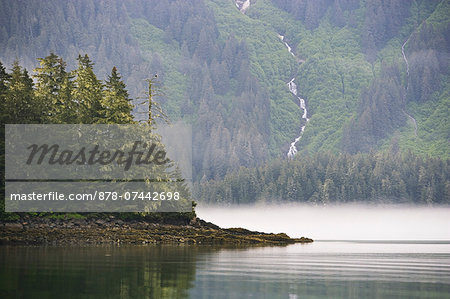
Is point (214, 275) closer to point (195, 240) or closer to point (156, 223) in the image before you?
point (195, 240)

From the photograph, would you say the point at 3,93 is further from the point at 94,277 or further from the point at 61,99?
the point at 94,277

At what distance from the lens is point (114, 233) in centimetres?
6688

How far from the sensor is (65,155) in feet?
248

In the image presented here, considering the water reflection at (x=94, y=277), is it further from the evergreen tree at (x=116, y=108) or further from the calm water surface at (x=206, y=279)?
the evergreen tree at (x=116, y=108)

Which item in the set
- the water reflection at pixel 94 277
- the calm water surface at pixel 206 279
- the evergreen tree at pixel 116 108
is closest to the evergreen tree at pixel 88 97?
the evergreen tree at pixel 116 108

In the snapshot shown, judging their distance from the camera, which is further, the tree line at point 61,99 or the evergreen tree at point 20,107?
the tree line at point 61,99

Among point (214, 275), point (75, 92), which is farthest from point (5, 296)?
point (75, 92)

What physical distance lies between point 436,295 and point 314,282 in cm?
557

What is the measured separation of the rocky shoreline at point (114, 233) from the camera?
61.4m

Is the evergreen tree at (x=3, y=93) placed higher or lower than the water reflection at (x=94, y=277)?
higher

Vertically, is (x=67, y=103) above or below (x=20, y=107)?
above

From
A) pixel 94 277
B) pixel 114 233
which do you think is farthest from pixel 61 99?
pixel 94 277

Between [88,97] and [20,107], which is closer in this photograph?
[20,107]

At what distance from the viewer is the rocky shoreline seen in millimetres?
61438
